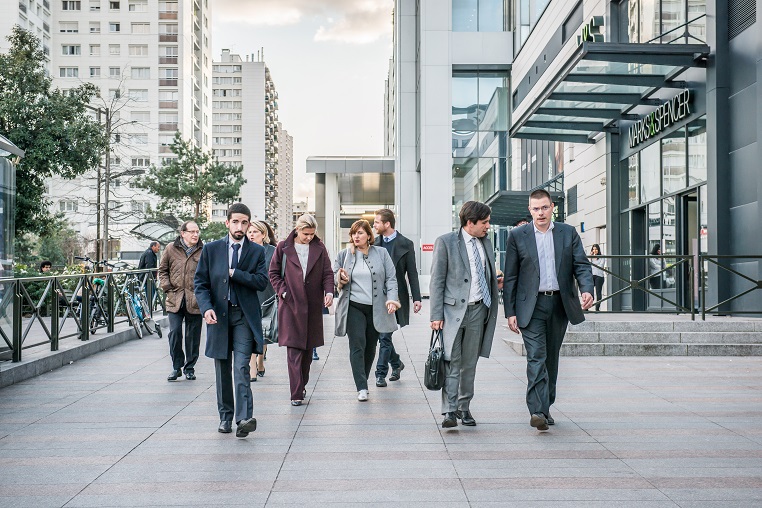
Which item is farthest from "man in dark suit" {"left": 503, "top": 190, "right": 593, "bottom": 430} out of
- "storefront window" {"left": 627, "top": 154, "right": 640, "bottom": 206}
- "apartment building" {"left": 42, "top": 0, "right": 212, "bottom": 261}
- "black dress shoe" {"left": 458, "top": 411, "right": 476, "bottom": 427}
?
"apartment building" {"left": 42, "top": 0, "right": 212, "bottom": 261}

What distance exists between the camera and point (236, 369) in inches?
241

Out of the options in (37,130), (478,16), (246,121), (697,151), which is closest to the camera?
(697,151)

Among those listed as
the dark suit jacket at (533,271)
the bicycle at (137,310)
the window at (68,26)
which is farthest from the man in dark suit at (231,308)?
the window at (68,26)

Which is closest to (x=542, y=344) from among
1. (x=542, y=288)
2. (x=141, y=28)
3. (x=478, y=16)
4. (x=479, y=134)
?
(x=542, y=288)

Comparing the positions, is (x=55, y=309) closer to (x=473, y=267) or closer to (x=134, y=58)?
(x=473, y=267)

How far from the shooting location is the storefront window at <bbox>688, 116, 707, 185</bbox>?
48.6 ft

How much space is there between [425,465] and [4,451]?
291cm

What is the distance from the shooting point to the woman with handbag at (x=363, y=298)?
7762 mm

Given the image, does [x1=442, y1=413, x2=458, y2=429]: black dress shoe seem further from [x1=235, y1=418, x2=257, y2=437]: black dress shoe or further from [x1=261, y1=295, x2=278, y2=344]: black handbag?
[x1=261, y1=295, x2=278, y2=344]: black handbag

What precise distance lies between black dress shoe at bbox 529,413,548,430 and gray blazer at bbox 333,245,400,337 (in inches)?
78.4

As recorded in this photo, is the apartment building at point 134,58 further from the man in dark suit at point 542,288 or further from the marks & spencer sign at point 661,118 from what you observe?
the man in dark suit at point 542,288

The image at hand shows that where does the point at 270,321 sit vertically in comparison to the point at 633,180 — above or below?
below

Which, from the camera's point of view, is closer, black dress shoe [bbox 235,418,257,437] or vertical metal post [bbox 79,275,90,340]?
black dress shoe [bbox 235,418,257,437]

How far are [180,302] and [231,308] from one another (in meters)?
3.27
